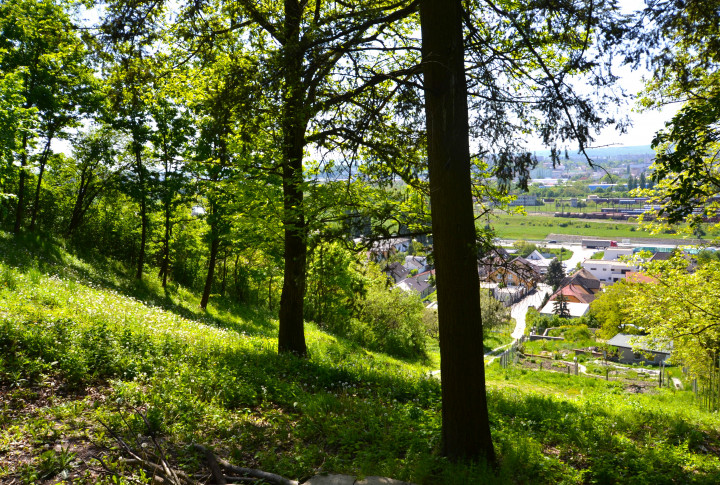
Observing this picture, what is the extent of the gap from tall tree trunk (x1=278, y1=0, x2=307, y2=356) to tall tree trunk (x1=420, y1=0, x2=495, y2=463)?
7.08ft

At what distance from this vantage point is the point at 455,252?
16.3ft

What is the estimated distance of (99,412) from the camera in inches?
203

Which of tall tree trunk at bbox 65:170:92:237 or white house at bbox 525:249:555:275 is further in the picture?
white house at bbox 525:249:555:275

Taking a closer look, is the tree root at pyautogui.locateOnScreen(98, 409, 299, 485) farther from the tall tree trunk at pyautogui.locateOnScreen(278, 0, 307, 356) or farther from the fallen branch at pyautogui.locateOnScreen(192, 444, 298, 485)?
the tall tree trunk at pyautogui.locateOnScreen(278, 0, 307, 356)

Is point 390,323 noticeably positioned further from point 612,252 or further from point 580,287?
point 612,252

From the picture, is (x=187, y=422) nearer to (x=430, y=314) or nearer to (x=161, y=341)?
(x=161, y=341)

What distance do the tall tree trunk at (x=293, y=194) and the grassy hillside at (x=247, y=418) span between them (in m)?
1.19

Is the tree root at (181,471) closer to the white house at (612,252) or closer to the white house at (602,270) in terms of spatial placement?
the white house at (602,270)

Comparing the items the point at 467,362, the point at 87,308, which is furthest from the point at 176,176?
the point at 467,362

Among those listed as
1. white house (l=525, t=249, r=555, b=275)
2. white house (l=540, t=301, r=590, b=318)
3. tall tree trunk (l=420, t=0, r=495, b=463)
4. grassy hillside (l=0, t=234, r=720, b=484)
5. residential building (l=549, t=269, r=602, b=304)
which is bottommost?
white house (l=540, t=301, r=590, b=318)

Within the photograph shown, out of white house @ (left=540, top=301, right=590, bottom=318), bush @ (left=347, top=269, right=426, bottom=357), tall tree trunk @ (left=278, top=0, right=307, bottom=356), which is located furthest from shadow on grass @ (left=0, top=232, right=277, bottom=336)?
white house @ (left=540, top=301, right=590, bottom=318)

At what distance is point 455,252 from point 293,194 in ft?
18.3

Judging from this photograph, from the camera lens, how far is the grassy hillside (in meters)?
4.62

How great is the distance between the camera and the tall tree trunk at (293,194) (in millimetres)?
6375
